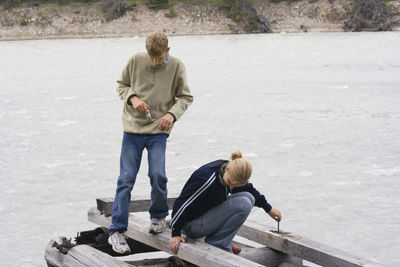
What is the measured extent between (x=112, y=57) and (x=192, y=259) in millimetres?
27521

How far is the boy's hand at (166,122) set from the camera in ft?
15.8

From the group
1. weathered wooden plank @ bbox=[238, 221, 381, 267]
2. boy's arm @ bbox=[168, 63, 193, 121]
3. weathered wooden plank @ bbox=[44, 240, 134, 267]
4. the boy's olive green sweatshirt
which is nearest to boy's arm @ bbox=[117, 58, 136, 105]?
the boy's olive green sweatshirt

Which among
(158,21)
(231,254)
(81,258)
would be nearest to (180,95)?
(231,254)

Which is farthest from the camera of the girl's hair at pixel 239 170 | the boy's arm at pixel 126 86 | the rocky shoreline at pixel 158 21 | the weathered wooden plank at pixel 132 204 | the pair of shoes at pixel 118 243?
the rocky shoreline at pixel 158 21

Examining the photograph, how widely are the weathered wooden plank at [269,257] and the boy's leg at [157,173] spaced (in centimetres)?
68

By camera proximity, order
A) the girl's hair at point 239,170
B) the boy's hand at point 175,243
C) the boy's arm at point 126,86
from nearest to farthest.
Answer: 1. the girl's hair at point 239,170
2. the boy's hand at point 175,243
3. the boy's arm at point 126,86

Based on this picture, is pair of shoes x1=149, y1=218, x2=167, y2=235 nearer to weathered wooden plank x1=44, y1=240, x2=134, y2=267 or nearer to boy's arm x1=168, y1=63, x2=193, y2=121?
weathered wooden plank x1=44, y1=240, x2=134, y2=267

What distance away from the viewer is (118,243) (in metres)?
5.04

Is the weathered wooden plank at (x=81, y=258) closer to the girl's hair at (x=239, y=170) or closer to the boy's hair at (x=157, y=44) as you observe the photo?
the girl's hair at (x=239, y=170)

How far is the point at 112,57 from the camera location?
103 feet

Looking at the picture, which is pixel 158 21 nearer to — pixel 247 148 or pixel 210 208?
pixel 247 148

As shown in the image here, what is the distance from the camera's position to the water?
702 cm

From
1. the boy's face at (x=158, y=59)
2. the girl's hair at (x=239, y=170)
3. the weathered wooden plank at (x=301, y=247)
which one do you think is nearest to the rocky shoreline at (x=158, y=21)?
the weathered wooden plank at (x=301, y=247)

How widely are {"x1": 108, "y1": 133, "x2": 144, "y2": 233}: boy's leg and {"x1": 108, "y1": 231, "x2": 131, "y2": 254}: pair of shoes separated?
9cm
